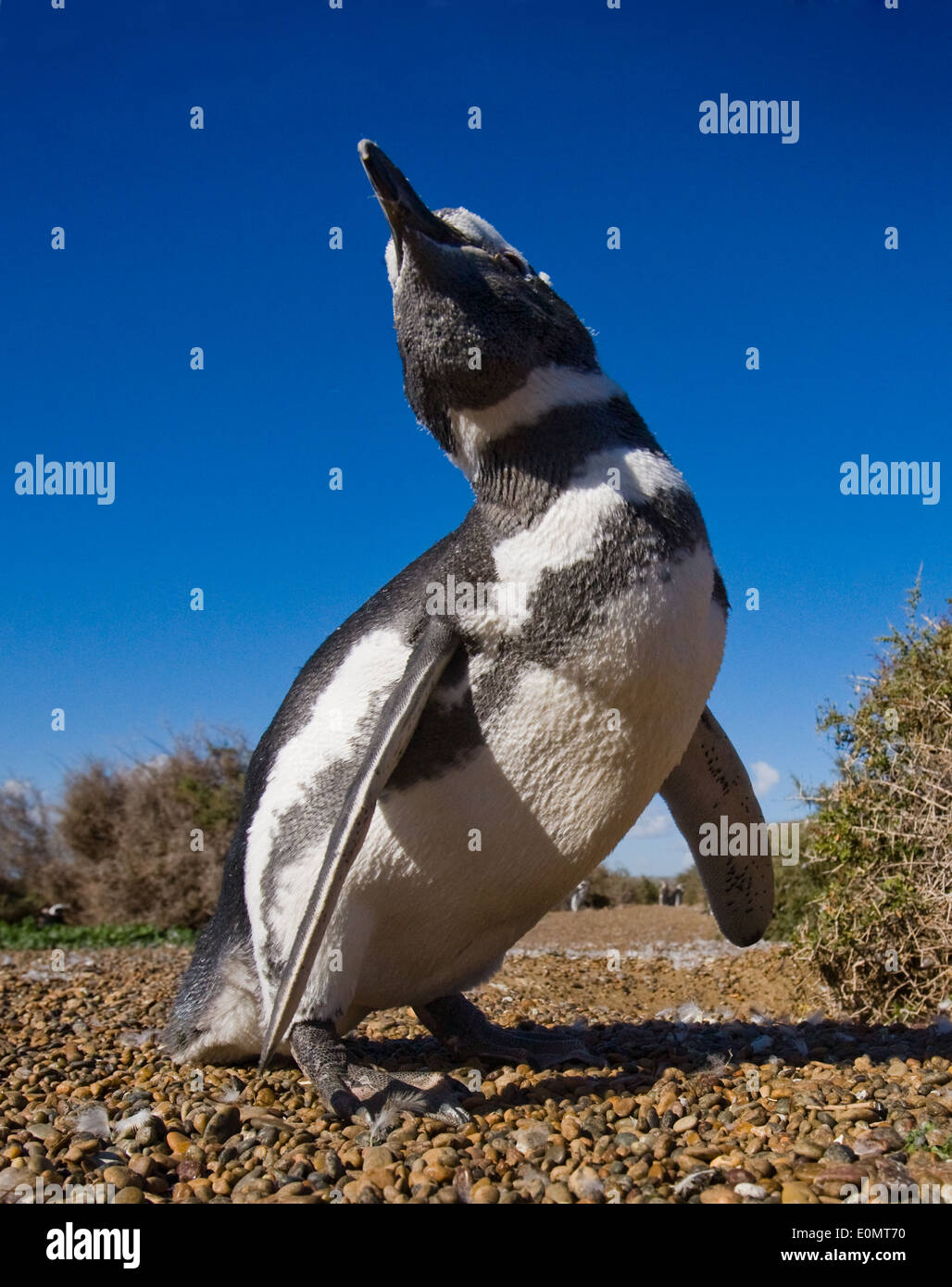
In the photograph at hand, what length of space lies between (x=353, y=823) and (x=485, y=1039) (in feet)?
4.19

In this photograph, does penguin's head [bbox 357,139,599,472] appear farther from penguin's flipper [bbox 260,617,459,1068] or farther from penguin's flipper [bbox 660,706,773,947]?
penguin's flipper [bbox 660,706,773,947]

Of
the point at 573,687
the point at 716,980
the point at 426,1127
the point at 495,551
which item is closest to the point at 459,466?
the point at 495,551

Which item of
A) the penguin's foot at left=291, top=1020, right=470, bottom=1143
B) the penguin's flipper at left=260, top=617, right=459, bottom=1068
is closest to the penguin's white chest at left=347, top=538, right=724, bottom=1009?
the penguin's flipper at left=260, top=617, right=459, bottom=1068

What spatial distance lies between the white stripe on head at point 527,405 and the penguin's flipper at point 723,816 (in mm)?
1306

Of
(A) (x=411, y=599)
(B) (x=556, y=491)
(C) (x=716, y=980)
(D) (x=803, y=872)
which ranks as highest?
(B) (x=556, y=491)

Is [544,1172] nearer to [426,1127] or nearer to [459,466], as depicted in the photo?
[426,1127]

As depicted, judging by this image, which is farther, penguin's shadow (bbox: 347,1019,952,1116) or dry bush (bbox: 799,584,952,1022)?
dry bush (bbox: 799,584,952,1022)

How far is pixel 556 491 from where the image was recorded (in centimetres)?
281

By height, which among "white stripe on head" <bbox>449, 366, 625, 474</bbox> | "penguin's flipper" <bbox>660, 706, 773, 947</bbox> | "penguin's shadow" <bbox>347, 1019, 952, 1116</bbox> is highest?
"white stripe on head" <bbox>449, 366, 625, 474</bbox>

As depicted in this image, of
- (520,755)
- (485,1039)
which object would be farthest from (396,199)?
(485,1039)

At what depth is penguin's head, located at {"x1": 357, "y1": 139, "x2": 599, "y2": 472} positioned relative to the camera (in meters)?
2.75

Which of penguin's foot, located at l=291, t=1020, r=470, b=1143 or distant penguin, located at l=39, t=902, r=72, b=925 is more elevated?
penguin's foot, located at l=291, t=1020, r=470, b=1143

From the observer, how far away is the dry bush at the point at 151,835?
14195 millimetres
